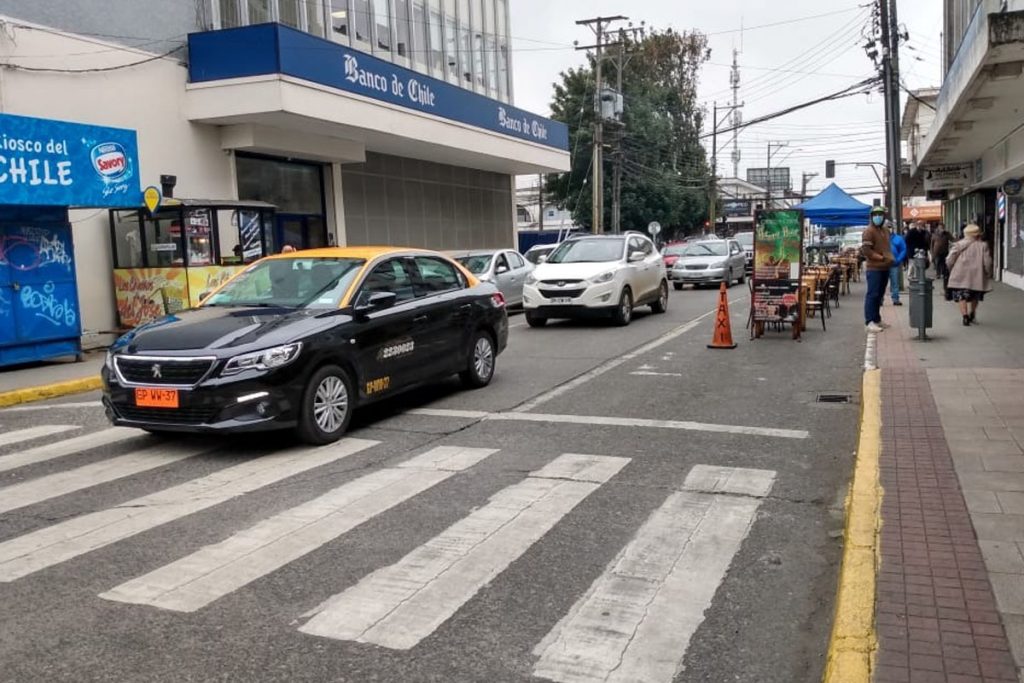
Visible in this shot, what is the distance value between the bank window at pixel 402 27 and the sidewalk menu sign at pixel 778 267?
13429 millimetres

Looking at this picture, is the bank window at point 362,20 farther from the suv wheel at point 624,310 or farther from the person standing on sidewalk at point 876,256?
the person standing on sidewalk at point 876,256

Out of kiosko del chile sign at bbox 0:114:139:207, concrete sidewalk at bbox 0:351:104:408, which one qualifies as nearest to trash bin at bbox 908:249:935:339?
Result: concrete sidewalk at bbox 0:351:104:408

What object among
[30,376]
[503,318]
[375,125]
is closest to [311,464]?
[503,318]

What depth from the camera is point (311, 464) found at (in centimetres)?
691

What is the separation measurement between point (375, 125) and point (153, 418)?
1405 cm

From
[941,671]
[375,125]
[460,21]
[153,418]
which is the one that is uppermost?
[460,21]

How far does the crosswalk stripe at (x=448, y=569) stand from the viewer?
4.03 meters

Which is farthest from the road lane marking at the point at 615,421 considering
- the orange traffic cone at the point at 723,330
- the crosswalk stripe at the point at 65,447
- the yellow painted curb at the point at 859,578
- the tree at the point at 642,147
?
the tree at the point at 642,147

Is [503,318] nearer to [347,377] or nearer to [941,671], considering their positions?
[347,377]

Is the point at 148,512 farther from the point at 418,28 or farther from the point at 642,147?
the point at 642,147

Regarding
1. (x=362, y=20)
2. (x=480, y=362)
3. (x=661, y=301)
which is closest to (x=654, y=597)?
(x=480, y=362)

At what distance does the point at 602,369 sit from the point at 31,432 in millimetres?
6435

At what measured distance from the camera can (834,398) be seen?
949 cm

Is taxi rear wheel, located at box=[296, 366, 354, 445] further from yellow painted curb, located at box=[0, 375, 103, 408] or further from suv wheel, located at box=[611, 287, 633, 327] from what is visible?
suv wheel, located at box=[611, 287, 633, 327]
